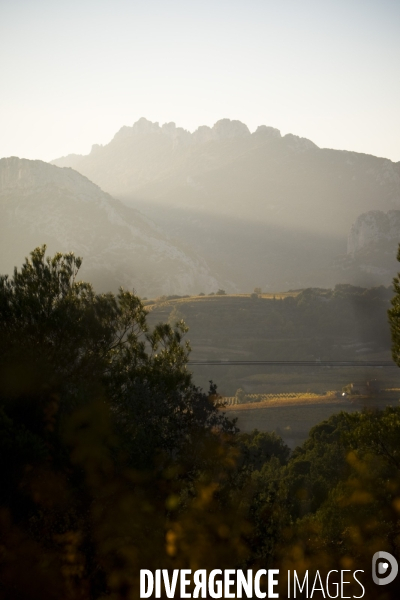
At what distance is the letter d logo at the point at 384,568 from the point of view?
9.98 metres

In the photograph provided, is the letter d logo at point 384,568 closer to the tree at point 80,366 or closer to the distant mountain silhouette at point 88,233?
the tree at point 80,366

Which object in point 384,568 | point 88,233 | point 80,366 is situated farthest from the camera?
point 88,233

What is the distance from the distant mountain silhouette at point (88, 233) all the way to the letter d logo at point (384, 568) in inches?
3758

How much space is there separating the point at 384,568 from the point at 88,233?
120383mm

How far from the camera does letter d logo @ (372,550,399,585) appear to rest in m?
9.98

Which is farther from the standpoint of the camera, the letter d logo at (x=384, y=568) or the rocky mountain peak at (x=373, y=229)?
the rocky mountain peak at (x=373, y=229)

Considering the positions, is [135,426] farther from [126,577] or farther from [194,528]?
[126,577]

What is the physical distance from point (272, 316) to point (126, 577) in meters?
57.4

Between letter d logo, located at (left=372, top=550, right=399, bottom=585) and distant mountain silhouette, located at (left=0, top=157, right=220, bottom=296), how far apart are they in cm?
9544

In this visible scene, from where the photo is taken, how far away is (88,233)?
12581 centimetres

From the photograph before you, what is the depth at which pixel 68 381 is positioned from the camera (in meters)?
10.9

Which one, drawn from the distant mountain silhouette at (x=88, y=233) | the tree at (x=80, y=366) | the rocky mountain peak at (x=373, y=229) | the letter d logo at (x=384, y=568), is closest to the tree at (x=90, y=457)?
the tree at (x=80, y=366)

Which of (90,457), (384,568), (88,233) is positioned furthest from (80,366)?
(88,233)

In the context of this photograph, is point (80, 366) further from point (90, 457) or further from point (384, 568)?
point (384, 568)
